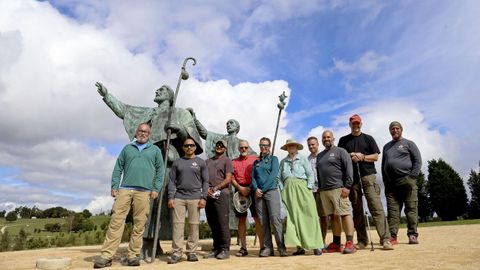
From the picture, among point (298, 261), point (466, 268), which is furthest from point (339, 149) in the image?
point (466, 268)

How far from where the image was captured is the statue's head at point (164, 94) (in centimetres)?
735

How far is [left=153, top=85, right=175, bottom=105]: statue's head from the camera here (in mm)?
7355

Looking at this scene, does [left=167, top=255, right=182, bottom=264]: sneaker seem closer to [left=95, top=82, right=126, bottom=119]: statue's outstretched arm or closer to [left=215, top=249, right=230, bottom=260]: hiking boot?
[left=215, top=249, right=230, bottom=260]: hiking boot

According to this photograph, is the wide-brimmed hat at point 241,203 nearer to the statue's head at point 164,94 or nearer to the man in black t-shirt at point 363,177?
the man in black t-shirt at point 363,177

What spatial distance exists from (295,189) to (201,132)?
11.7 ft

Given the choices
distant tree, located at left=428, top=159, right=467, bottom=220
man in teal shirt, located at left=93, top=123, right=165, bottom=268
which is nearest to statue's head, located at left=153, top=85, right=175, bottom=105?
man in teal shirt, located at left=93, top=123, right=165, bottom=268

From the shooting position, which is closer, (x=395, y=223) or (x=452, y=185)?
(x=395, y=223)

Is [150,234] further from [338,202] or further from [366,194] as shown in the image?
[366,194]

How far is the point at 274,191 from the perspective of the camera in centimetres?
643

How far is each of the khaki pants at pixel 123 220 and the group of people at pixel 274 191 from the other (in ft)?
0.05

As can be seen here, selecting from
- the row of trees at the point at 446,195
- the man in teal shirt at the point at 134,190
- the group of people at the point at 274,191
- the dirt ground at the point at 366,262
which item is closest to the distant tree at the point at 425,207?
the row of trees at the point at 446,195

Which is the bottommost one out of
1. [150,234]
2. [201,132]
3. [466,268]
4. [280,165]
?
[466,268]

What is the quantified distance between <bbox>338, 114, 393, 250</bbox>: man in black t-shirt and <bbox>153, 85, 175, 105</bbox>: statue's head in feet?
11.2

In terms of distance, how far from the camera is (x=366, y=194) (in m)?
6.84
